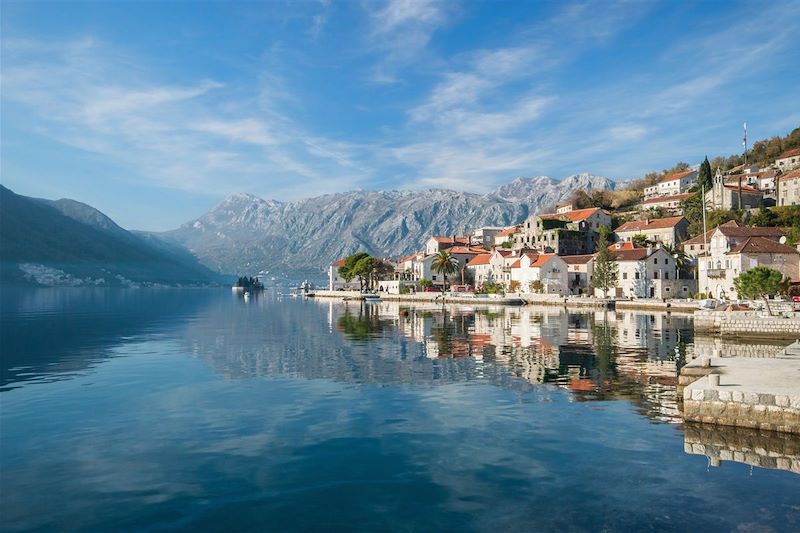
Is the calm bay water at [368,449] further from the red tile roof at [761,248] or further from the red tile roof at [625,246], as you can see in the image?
the red tile roof at [625,246]

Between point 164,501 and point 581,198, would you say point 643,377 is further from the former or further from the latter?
point 581,198

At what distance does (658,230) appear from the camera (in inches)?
5022

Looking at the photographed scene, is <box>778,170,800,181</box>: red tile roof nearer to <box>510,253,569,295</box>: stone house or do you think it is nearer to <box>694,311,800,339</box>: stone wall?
<box>510,253,569,295</box>: stone house

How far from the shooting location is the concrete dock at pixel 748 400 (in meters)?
18.3

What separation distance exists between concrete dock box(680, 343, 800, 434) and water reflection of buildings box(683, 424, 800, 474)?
356 mm

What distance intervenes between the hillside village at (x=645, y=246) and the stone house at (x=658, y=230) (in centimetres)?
22

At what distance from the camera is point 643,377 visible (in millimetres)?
30234

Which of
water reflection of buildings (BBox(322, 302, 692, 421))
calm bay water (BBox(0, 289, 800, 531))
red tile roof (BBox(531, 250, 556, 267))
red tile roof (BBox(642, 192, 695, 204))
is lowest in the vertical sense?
calm bay water (BBox(0, 289, 800, 531))

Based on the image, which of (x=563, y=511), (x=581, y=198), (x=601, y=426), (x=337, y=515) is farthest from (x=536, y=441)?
(x=581, y=198)

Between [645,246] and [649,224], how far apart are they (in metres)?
10.2

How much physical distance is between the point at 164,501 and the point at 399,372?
19.8 m

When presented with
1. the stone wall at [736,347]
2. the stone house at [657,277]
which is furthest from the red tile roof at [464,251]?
the stone wall at [736,347]

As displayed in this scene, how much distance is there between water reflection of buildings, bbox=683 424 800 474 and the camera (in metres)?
16.2

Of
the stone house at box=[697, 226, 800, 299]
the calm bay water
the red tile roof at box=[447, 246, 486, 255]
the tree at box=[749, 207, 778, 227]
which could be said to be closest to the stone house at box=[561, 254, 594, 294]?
the stone house at box=[697, 226, 800, 299]
